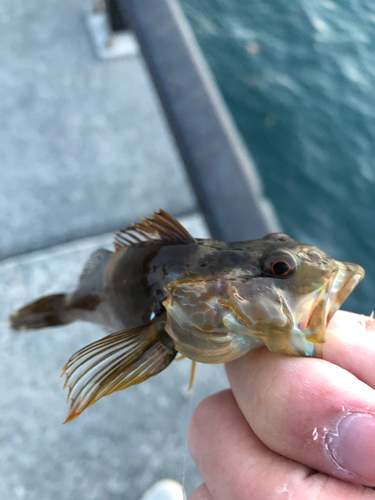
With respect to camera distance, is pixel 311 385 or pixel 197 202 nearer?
pixel 311 385

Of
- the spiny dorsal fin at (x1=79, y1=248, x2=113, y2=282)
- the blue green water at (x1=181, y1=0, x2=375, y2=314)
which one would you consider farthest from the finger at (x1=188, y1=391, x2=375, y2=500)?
the blue green water at (x1=181, y1=0, x2=375, y2=314)

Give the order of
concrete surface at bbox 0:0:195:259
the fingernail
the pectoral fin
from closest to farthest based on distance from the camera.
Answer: the fingernail < the pectoral fin < concrete surface at bbox 0:0:195:259

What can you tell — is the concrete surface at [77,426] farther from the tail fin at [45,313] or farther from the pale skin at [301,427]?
the pale skin at [301,427]

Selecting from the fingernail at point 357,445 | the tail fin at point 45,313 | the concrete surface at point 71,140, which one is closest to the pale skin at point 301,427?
the fingernail at point 357,445

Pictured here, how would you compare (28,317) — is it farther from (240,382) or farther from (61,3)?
(61,3)

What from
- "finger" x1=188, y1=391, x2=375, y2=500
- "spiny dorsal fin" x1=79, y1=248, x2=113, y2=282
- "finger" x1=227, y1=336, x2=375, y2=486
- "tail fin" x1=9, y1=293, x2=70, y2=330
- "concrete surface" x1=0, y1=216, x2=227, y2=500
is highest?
"finger" x1=227, y1=336, x2=375, y2=486

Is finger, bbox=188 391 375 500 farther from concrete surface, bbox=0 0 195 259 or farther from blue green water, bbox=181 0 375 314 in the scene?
blue green water, bbox=181 0 375 314

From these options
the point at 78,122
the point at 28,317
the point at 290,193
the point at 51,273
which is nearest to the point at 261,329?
the point at 28,317
